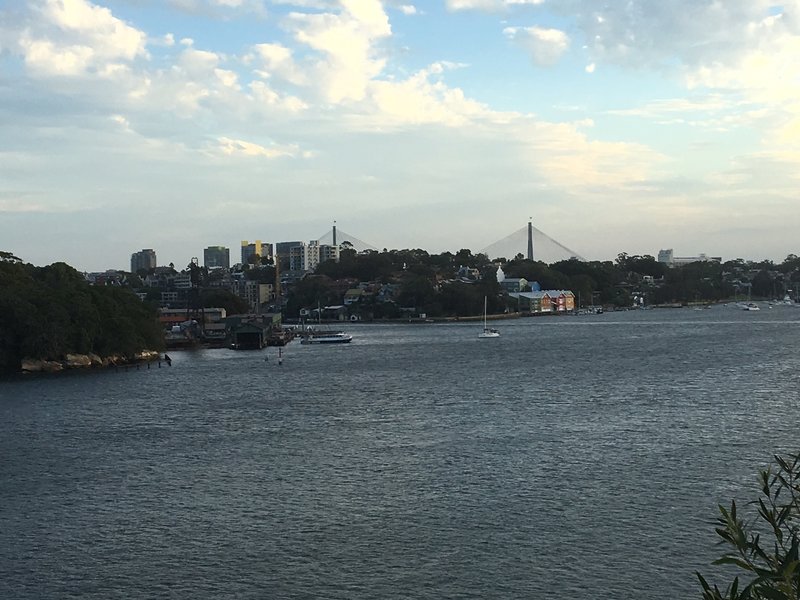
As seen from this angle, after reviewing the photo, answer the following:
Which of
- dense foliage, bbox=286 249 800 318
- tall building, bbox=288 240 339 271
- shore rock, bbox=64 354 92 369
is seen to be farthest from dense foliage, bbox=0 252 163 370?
tall building, bbox=288 240 339 271

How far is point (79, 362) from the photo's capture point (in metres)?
27.6

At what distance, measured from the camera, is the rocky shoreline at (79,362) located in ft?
87.6

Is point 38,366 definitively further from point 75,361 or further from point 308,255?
point 308,255

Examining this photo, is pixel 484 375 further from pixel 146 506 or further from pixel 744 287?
pixel 744 287

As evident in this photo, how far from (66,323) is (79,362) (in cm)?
138

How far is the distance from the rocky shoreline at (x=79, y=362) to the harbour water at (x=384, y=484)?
5.10 metres

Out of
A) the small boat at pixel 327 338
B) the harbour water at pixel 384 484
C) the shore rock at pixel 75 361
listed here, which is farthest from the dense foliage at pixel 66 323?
the small boat at pixel 327 338

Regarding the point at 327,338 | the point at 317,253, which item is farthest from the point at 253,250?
the point at 327,338

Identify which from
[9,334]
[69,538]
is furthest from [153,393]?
[69,538]

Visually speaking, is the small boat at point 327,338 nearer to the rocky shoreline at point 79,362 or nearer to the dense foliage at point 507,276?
the rocky shoreline at point 79,362

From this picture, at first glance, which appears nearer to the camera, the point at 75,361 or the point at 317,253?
the point at 75,361

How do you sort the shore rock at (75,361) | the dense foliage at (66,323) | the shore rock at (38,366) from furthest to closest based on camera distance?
the shore rock at (75,361) < the shore rock at (38,366) < the dense foliage at (66,323)

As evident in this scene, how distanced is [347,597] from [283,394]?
44.6ft

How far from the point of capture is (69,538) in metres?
8.55
